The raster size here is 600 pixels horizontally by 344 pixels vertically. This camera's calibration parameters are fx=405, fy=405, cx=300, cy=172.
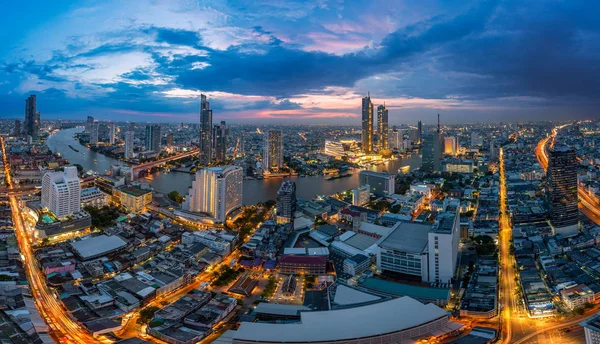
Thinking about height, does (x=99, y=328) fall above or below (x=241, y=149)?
below

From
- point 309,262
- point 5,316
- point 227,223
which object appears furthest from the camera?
point 227,223

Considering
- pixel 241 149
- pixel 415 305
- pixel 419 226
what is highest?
pixel 241 149

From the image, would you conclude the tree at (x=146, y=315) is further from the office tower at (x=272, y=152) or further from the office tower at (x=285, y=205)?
the office tower at (x=272, y=152)

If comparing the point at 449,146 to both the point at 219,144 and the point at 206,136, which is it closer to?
the point at 219,144

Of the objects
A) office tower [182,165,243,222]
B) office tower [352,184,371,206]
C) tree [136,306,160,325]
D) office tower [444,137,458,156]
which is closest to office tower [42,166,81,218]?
office tower [182,165,243,222]

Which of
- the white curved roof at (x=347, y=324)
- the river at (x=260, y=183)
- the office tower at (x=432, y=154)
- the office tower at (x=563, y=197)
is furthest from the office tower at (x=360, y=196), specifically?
the office tower at (x=432, y=154)

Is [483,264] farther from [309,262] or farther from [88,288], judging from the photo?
[88,288]

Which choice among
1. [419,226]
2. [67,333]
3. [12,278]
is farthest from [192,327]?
[419,226]
